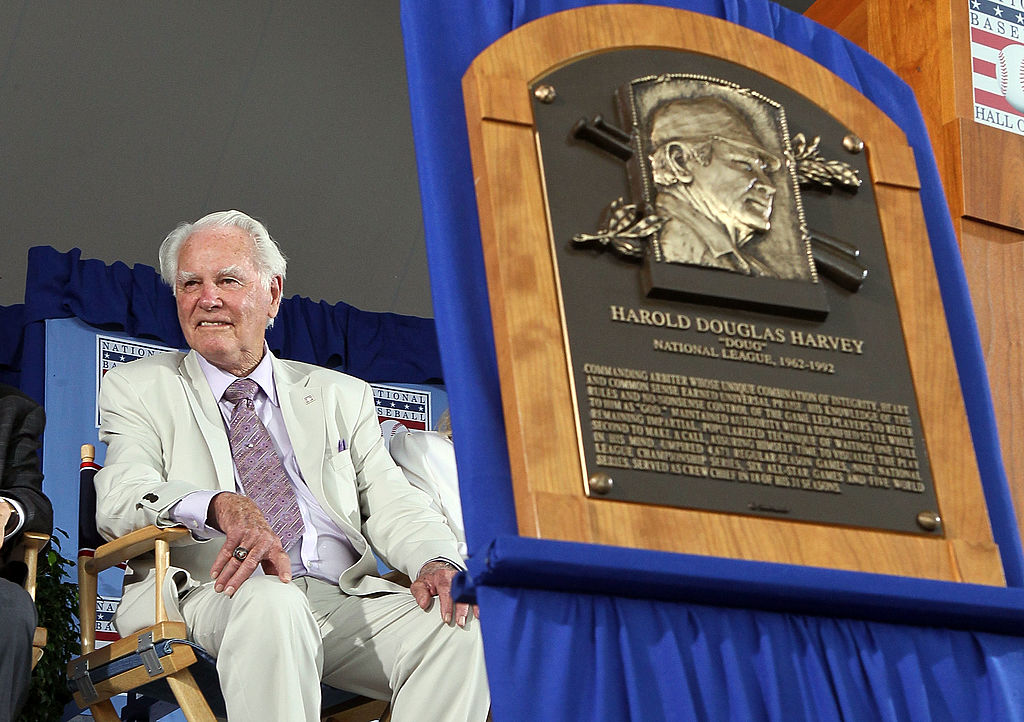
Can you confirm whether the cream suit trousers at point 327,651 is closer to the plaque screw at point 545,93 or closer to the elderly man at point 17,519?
the elderly man at point 17,519

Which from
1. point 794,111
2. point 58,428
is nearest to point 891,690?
point 794,111

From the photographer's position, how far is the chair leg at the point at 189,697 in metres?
2.17

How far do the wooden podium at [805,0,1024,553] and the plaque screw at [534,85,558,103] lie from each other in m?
Answer: 0.84

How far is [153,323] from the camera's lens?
14.9ft

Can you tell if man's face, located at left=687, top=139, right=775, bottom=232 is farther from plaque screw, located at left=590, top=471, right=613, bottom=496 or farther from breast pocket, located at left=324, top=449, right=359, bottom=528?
breast pocket, located at left=324, top=449, right=359, bottom=528

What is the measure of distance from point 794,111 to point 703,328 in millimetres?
387

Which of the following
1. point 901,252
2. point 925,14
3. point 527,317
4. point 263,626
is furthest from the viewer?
point 925,14

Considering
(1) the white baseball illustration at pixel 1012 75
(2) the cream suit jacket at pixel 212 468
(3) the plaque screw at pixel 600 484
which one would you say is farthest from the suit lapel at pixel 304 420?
(1) the white baseball illustration at pixel 1012 75

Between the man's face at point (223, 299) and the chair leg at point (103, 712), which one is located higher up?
the man's face at point (223, 299)

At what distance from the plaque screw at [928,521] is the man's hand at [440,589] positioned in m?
0.82

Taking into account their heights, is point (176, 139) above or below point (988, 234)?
above

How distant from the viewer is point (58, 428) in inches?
167

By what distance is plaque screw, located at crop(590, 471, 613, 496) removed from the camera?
4.57ft

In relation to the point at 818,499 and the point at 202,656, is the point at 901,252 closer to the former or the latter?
the point at 818,499
